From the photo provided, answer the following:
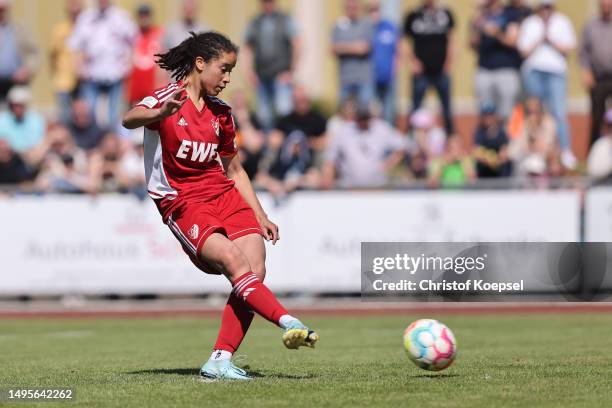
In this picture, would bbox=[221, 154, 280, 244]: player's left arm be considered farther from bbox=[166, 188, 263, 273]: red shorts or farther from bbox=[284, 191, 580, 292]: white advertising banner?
bbox=[284, 191, 580, 292]: white advertising banner

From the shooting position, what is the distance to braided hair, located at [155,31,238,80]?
8867 mm

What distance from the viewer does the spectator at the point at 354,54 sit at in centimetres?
2161

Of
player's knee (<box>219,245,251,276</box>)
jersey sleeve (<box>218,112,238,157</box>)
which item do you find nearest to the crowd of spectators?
jersey sleeve (<box>218,112,238,157</box>)

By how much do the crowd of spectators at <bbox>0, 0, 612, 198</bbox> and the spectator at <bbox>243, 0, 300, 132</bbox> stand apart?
0.02m

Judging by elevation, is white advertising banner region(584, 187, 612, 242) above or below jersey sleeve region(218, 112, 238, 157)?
below

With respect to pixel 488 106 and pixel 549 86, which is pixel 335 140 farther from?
pixel 549 86

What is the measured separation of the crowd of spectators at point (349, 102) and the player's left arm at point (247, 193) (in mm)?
9774

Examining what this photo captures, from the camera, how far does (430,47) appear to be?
70.8 feet

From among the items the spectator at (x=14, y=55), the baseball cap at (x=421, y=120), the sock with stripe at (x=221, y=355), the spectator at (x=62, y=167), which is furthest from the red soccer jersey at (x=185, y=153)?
the spectator at (x=14, y=55)

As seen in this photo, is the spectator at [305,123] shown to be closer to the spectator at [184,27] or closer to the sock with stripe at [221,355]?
the spectator at [184,27]

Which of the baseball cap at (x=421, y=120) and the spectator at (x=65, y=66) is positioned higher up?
the spectator at (x=65, y=66)

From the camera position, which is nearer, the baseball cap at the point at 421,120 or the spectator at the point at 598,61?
the spectator at the point at 598,61

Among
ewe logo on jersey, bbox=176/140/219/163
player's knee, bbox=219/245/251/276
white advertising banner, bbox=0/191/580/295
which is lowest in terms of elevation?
white advertising banner, bbox=0/191/580/295

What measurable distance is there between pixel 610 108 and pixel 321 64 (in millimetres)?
10693
